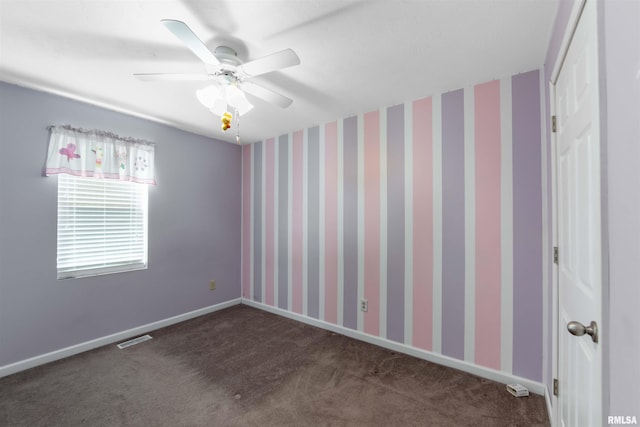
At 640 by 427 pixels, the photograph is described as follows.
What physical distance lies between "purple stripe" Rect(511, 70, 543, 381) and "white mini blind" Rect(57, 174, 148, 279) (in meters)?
3.60

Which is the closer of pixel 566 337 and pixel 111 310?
pixel 566 337

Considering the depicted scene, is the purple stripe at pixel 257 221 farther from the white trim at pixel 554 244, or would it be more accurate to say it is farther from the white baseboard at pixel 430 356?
the white trim at pixel 554 244

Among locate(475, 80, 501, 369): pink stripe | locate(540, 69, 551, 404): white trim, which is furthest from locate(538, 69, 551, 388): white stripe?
locate(475, 80, 501, 369): pink stripe

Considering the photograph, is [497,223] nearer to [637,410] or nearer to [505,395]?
[505,395]

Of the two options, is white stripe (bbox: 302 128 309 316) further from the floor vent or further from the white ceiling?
the floor vent

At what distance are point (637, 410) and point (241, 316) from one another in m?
3.47

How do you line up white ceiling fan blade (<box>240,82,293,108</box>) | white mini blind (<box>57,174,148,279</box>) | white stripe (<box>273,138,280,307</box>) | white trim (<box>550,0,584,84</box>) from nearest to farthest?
white trim (<box>550,0,584,84</box>) → white ceiling fan blade (<box>240,82,293,108</box>) → white mini blind (<box>57,174,148,279</box>) → white stripe (<box>273,138,280,307</box>)

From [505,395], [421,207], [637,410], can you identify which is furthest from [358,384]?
[637,410]

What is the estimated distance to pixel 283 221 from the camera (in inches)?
139

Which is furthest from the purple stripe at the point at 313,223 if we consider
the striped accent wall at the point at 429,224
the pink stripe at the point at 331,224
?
the pink stripe at the point at 331,224

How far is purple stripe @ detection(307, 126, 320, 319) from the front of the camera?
10.5ft

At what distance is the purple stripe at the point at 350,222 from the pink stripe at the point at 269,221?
1.15m

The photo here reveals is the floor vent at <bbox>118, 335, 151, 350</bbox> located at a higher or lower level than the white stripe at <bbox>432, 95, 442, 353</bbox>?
lower

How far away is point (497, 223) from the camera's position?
212cm
